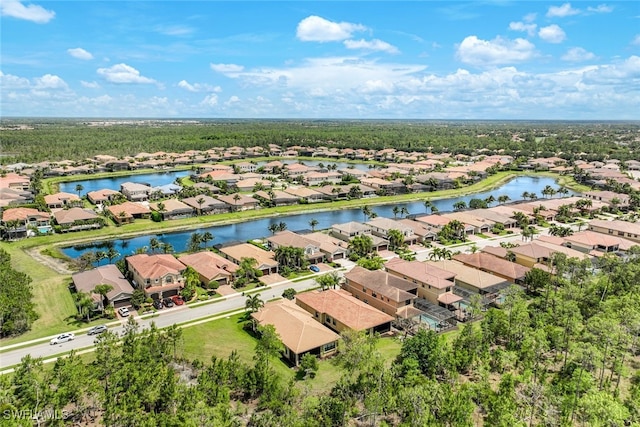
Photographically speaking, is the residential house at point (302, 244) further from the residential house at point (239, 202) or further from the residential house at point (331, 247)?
the residential house at point (239, 202)

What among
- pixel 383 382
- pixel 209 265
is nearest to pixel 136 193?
pixel 209 265

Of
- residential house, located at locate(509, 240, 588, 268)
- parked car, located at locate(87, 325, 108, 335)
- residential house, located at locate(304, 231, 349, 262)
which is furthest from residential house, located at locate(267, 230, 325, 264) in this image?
residential house, located at locate(509, 240, 588, 268)

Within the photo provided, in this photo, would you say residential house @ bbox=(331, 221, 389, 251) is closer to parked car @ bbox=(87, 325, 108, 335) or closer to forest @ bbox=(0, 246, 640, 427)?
forest @ bbox=(0, 246, 640, 427)

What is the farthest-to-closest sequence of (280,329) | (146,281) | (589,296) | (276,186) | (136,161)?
(136,161), (276,186), (146,281), (589,296), (280,329)

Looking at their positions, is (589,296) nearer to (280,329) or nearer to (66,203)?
(280,329)

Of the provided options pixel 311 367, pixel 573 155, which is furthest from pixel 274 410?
pixel 573 155

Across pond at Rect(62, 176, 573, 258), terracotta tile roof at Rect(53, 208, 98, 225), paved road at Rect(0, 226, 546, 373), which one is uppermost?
terracotta tile roof at Rect(53, 208, 98, 225)

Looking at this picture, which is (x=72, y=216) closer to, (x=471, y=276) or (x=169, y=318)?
(x=169, y=318)
